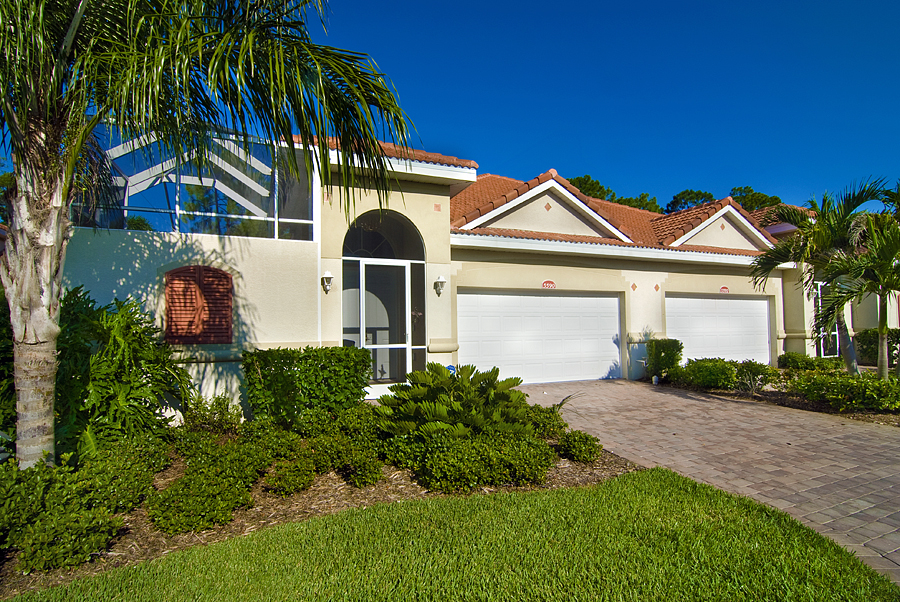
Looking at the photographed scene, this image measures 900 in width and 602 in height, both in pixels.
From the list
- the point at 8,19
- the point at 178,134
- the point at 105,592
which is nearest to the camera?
the point at 105,592

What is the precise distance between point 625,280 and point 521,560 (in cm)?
1088

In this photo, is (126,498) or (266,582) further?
(126,498)

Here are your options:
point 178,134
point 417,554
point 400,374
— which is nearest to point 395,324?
point 400,374

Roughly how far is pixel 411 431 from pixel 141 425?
3022 mm

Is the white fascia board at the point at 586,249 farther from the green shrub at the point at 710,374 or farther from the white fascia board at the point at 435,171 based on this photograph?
the green shrub at the point at 710,374

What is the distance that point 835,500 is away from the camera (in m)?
4.84

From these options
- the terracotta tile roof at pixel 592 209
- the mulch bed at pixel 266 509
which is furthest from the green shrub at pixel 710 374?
the mulch bed at pixel 266 509

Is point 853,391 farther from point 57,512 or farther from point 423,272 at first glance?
point 57,512

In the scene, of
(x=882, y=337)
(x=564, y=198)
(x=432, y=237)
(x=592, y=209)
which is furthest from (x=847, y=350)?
(x=432, y=237)

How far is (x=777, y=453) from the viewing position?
648 centimetres

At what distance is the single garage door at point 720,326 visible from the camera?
46.9 feet

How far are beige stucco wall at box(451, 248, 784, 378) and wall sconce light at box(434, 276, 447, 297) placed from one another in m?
1.07

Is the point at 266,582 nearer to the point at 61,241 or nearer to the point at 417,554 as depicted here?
the point at 417,554

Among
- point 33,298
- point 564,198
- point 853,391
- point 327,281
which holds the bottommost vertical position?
point 853,391
